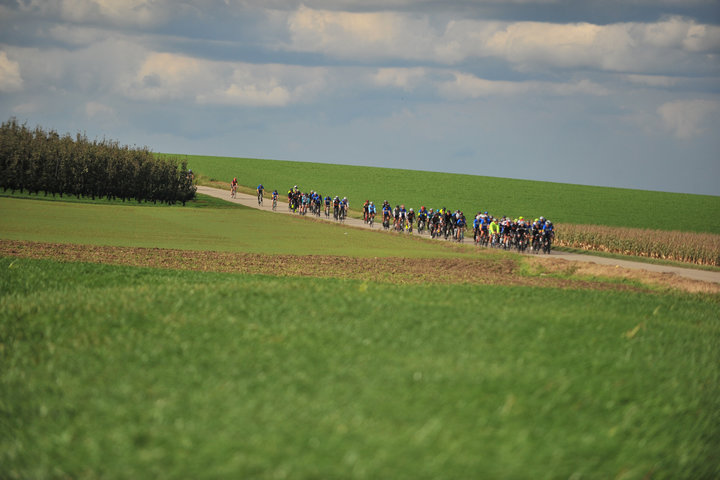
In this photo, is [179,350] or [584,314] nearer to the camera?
[179,350]

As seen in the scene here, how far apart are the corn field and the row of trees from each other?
41.2 meters

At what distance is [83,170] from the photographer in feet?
230

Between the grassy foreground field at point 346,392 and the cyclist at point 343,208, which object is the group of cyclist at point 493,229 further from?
the grassy foreground field at point 346,392

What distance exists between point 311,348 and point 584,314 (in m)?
6.48

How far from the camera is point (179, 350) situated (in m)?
10.0

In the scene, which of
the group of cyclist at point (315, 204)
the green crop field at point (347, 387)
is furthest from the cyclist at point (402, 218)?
the green crop field at point (347, 387)

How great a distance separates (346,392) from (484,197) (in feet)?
351

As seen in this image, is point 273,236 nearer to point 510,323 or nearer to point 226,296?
point 226,296

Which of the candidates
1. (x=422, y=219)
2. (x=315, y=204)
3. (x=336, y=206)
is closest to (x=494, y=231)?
(x=422, y=219)

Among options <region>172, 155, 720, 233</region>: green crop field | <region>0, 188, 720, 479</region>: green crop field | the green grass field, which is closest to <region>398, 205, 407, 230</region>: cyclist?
the green grass field

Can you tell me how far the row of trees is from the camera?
2677 inches

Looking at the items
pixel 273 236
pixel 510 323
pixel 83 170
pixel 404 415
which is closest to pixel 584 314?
pixel 510 323

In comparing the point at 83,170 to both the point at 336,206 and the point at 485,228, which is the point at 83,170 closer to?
the point at 336,206

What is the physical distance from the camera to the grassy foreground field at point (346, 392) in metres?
7.00
